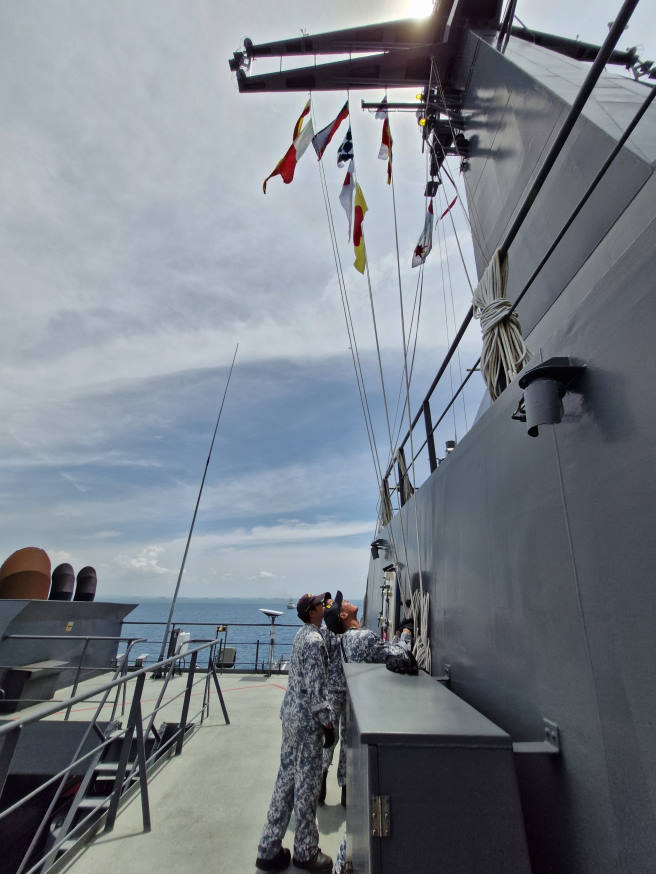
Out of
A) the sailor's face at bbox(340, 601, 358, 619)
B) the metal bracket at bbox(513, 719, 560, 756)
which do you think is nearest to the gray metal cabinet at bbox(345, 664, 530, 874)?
Result: the metal bracket at bbox(513, 719, 560, 756)

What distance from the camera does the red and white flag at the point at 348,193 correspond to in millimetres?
4547

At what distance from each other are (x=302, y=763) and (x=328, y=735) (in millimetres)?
223

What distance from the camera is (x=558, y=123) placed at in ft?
9.15

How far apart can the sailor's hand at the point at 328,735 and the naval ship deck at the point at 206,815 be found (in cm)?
59

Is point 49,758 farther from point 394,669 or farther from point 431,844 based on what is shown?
point 431,844

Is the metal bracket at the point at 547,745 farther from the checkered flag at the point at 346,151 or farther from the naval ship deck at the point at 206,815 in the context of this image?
the checkered flag at the point at 346,151

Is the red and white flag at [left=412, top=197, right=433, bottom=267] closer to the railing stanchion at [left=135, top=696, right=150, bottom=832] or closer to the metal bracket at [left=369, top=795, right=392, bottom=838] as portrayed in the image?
the metal bracket at [left=369, top=795, right=392, bottom=838]

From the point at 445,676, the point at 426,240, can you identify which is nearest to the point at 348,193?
the point at 426,240

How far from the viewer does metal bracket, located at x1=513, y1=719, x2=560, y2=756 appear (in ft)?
4.98

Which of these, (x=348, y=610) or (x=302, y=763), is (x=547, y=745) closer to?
(x=302, y=763)

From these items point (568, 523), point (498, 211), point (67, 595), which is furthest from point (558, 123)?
point (67, 595)

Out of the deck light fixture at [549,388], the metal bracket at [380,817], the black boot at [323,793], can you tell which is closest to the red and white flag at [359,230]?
the deck light fixture at [549,388]

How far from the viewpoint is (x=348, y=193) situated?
15.2 ft

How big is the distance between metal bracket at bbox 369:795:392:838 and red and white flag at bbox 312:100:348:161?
19.4ft
